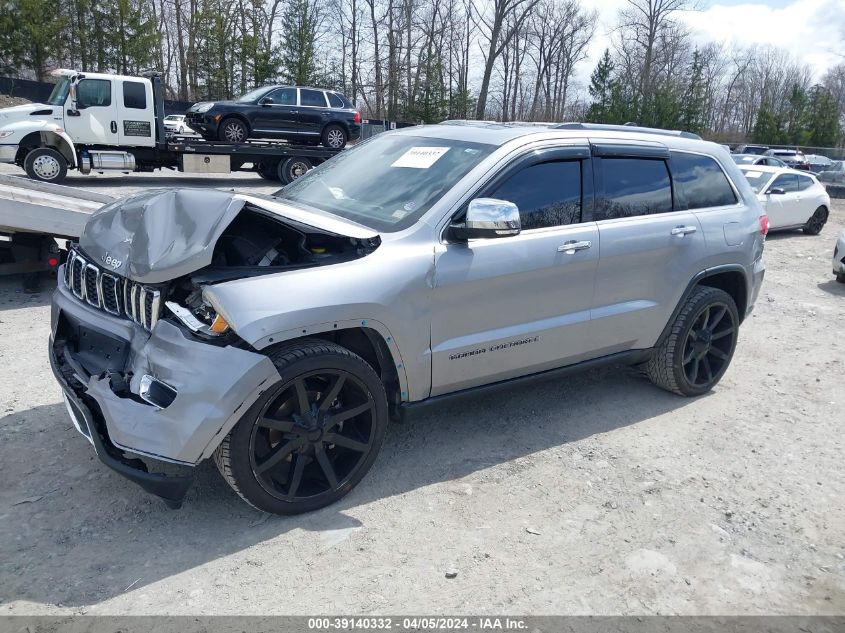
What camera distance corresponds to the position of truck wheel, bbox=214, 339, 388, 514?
122 inches

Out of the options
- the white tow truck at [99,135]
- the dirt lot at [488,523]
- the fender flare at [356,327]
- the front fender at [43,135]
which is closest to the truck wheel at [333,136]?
the white tow truck at [99,135]

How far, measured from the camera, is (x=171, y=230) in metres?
3.20

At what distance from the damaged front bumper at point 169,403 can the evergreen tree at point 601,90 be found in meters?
42.7

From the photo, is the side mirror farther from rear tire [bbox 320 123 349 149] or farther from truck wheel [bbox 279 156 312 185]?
rear tire [bbox 320 123 349 149]

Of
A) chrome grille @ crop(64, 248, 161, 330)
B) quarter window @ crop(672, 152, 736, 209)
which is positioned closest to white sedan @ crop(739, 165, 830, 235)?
quarter window @ crop(672, 152, 736, 209)

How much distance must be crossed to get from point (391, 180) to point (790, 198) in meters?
13.4

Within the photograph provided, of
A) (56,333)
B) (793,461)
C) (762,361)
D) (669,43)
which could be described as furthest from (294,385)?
(669,43)

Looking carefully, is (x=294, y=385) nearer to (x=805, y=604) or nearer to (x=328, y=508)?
(x=328, y=508)

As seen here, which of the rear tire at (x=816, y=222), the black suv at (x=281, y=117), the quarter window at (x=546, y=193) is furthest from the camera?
the black suv at (x=281, y=117)

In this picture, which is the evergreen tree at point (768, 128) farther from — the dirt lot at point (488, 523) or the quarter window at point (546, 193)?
Result: the quarter window at point (546, 193)

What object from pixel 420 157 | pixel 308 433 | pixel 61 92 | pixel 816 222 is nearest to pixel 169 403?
pixel 308 433

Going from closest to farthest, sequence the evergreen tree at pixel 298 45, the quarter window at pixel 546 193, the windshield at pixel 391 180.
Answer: the windshield at pixel 391 180 → the quarter window at pixel 546 193 → the evergreen tree at pixel 298 45

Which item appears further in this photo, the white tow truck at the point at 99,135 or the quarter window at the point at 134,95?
the quarter window at the point at 134,95

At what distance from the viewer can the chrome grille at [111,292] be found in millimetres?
3139
